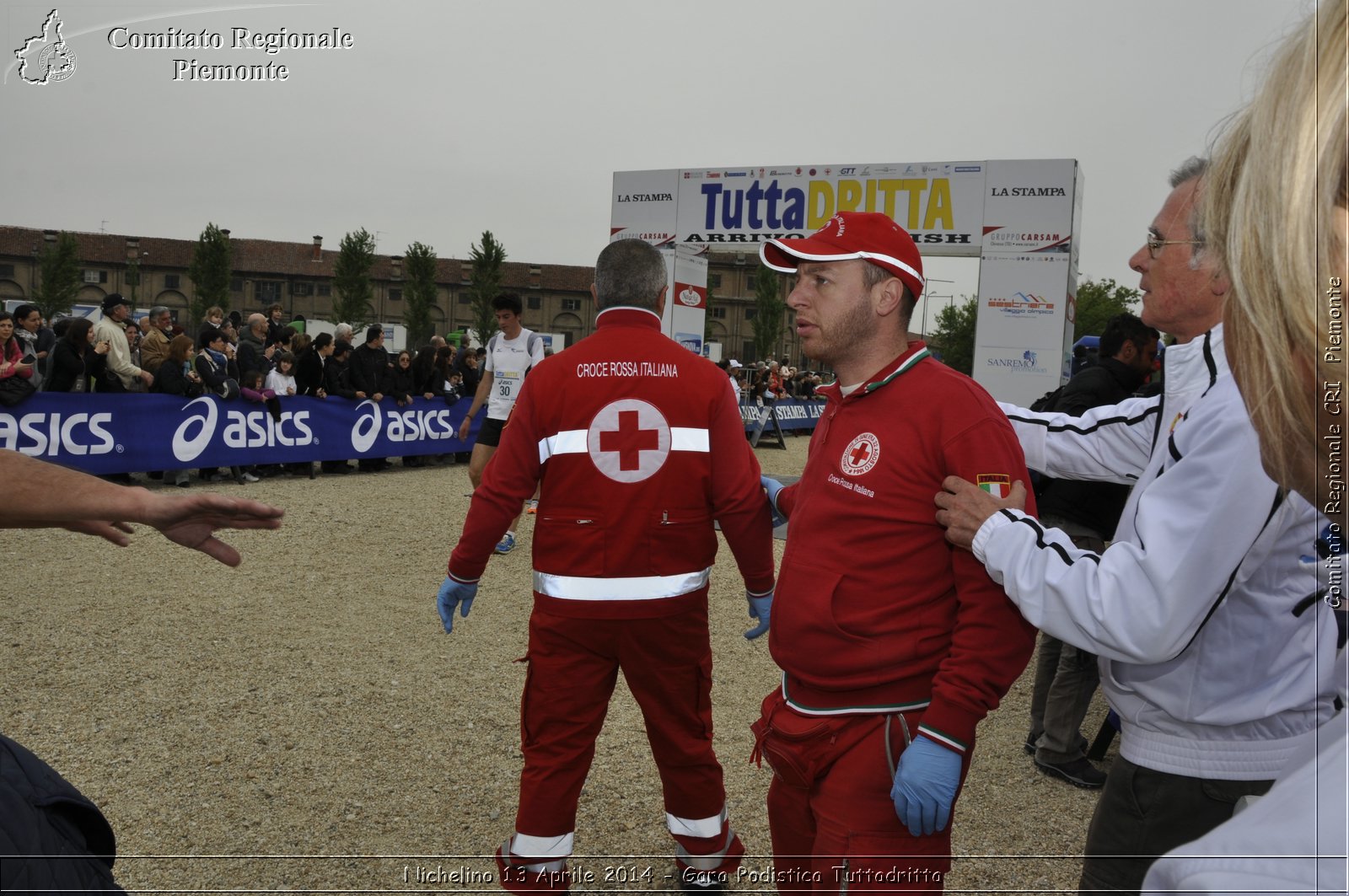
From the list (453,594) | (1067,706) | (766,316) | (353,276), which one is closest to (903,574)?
(453,594)

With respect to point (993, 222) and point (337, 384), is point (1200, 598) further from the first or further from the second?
point (993, 222)

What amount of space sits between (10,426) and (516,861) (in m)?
9.29

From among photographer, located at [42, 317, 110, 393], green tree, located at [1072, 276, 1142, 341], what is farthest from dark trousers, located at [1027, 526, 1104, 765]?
green tree, located at [1072, 276, 1142, 341]

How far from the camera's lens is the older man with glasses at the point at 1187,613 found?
170 cm

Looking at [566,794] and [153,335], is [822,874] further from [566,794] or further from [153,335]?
[153,335]

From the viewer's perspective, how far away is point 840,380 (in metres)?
2.62

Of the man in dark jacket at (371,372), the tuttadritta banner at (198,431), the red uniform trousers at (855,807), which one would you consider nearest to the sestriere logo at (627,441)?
the red uniform trousers at (855,807)

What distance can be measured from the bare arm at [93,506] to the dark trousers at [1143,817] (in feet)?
6.07

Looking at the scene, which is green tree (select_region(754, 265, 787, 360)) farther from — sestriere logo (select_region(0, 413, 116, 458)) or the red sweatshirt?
the red sweatshirt

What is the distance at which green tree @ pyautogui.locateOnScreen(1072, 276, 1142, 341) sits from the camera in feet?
197

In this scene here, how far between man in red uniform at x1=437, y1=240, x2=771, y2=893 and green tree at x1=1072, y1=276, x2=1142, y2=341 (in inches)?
2357

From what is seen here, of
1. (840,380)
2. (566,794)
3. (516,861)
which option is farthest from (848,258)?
(516,861)

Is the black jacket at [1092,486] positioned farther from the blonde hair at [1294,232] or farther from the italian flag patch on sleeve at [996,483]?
the blonde hair at [1294,232]

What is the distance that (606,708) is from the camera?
3279 millimetres
